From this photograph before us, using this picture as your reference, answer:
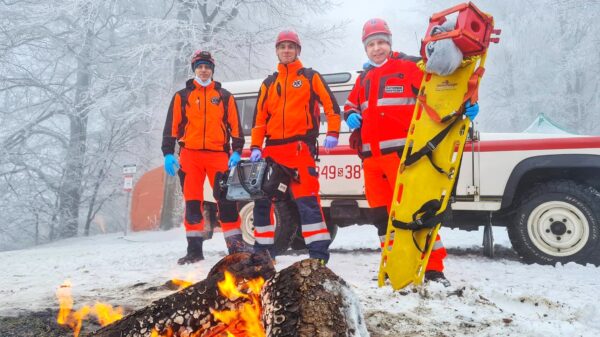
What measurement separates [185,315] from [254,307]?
31 cm

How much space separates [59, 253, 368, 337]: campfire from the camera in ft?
5.25

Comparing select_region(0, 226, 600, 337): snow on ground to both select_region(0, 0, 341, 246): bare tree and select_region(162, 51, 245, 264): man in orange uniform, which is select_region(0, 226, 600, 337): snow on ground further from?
select_region(0, 0, 341, 246): bare tree

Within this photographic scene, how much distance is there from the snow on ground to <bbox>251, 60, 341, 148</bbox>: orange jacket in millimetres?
1398

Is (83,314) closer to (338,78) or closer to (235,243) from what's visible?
(235,243)

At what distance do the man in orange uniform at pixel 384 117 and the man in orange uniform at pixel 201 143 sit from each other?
5.13 feet

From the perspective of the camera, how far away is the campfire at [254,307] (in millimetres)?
1602

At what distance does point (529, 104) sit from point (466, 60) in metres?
18.9

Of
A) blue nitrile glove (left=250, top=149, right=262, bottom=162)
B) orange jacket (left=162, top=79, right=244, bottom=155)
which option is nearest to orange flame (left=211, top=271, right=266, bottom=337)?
blue nitrile glove (left=250, top=149, right=262, bottom=162)

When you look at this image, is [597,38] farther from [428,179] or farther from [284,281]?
[284,281]

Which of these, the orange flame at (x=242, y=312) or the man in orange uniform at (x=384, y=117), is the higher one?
the man in orange uniform at (x=384, y=117)

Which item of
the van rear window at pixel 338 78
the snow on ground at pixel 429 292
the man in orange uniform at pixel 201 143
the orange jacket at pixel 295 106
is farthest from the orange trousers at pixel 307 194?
the van rear window at pixel 338 78

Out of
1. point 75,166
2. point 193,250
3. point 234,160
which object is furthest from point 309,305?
point 75,166

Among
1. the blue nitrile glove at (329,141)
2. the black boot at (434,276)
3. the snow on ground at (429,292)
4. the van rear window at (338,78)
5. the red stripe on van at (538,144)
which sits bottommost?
the snow on ground at (429,292)

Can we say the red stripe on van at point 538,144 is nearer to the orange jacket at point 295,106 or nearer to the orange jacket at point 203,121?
the orange jacket at point 295,106
